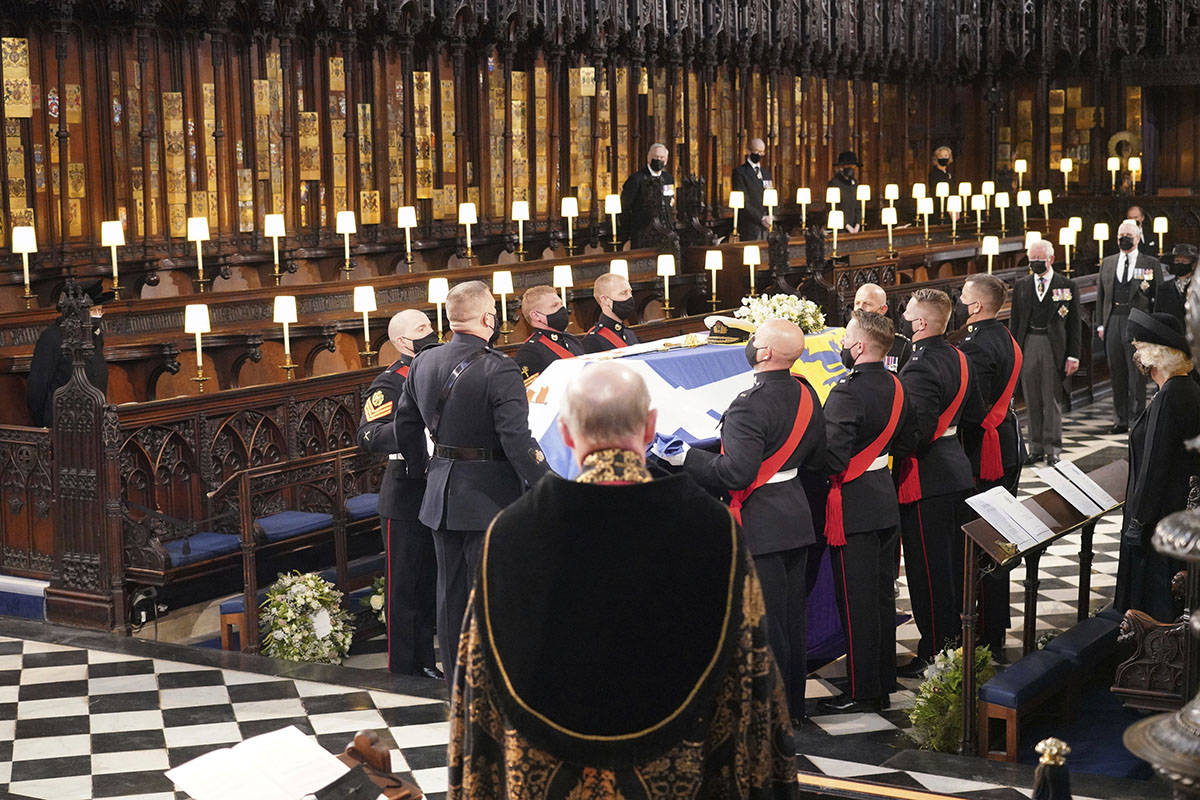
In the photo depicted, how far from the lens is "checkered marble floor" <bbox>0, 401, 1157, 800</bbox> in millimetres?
5531

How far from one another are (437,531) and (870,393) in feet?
6.36

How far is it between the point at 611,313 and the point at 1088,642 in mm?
3280

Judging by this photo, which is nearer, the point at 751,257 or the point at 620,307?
the point at 620,307

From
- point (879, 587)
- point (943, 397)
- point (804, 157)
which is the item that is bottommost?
point (879, 587)

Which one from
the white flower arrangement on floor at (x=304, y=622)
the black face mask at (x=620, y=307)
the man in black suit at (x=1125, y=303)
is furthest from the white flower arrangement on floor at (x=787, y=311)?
the man in black suit at (x=1125, y=303)

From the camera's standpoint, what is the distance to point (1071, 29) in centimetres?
2500

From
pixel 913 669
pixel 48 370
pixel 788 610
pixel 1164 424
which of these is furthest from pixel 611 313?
pixel 1164 424

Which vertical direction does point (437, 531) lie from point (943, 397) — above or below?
below

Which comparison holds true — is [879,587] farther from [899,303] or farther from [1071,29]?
[1071,29]

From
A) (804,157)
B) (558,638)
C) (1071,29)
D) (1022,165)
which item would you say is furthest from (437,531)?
(1071,29)

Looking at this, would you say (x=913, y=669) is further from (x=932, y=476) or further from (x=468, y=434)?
(x=468, y=434)

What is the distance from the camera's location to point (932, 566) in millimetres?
7199

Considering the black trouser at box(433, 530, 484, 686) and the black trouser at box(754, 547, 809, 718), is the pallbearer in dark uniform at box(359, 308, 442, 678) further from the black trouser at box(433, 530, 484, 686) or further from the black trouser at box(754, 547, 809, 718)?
the black trouser at box(754, 547, 809, 718)

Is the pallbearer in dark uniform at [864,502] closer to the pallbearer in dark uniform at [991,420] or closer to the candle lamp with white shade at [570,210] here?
the pallbearer in dark uniform at [991,420]
